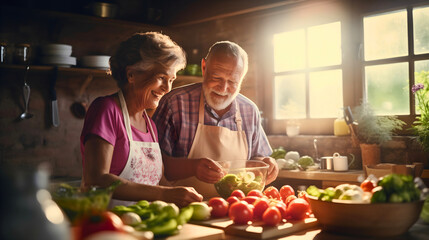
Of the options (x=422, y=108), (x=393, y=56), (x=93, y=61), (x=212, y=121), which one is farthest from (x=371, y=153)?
(x=93, y=61)

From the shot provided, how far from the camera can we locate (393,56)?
3.76 metres

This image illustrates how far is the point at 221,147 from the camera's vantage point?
2562 millimetres

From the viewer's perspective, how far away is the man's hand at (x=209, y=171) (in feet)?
6.57

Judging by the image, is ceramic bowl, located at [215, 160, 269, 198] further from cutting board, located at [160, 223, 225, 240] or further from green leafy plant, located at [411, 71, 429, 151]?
green leafy plant, located at [411, 71, 429, 151]

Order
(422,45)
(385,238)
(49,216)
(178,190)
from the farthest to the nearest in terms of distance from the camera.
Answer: (422,45) → (178,190) → (385,238) → (49,216)

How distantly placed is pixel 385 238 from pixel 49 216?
116 cm

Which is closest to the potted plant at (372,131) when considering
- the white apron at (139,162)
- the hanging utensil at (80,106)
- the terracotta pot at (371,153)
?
the terracotta pot at (371,153)

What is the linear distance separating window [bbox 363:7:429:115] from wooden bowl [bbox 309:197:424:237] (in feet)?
8.16

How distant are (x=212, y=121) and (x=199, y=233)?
1275mm

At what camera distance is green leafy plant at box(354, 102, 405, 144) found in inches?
142

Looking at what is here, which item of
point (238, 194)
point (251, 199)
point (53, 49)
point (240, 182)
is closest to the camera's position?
point (251, 199)

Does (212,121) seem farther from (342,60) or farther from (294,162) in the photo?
(342,60)

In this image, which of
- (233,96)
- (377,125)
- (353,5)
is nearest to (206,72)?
(233,96)

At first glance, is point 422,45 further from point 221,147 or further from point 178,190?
point 178,190
